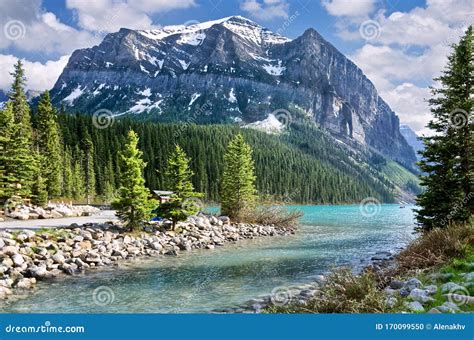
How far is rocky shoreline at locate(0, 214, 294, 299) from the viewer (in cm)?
1607

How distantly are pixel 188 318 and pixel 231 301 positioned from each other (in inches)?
283

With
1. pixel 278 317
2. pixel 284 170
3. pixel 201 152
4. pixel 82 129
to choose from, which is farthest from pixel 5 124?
pixel 284 170

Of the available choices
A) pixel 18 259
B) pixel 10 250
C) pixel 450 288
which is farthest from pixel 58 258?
pixel 450 288

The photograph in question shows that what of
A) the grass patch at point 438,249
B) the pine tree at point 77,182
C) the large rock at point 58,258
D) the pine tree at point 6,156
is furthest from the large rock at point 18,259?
the pine tree at point 77,182

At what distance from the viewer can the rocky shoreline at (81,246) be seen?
52.7ft

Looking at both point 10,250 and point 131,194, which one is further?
point 131,194

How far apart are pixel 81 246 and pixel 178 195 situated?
387 inches

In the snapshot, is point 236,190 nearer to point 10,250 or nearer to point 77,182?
point 10,250

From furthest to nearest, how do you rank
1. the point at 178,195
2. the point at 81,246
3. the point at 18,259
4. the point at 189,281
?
the point at 178,195, the point at 81,246, the point at 18,259, the point at 189,281

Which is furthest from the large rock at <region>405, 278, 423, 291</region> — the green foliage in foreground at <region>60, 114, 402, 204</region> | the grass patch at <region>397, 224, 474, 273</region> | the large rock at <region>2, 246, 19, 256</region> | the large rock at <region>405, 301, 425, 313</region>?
the green foliage in foreground at <region>60, 114, 402, 204</region>

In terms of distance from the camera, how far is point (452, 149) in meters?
17.7

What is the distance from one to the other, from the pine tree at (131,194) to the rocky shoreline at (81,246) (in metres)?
1.08

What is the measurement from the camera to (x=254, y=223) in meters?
40.1

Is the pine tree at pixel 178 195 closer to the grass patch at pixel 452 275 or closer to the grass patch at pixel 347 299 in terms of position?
the grass patch at pixel 452 275
